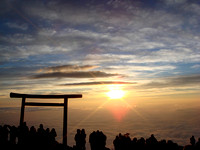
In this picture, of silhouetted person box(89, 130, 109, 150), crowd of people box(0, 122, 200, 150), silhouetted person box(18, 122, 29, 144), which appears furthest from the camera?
silhouetted person box(18, 122, 29, 144)

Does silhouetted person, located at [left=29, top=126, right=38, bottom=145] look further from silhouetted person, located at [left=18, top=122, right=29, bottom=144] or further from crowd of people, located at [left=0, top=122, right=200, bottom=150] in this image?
silhouetted person, located at [left=18, top=122, right=29, bottom=144]

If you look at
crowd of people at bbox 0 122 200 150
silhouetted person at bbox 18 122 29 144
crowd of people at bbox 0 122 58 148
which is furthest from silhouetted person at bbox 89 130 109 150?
silhouetted person at bbox 18 122 29 144

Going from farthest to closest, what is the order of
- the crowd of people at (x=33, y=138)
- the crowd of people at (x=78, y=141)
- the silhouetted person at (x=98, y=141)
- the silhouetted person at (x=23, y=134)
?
the silhouetted person at (x=23, y=134) < the crowd of people at (x=33, y=138) < the silhouetted person at (x=98, y=141) < the crowd of people at (x=78, y=141)

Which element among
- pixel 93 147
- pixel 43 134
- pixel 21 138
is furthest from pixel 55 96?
pixel 93 147

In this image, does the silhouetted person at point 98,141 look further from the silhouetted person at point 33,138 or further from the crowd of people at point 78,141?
the silhouetted person at point 33,138

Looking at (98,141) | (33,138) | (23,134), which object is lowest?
(98,141)

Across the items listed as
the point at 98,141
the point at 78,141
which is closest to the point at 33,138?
the point at 78,141

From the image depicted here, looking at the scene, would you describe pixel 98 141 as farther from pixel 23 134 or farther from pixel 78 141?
pixel 23 134

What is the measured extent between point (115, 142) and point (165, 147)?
2.83 meters

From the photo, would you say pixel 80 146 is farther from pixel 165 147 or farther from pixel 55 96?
pixel 165 147

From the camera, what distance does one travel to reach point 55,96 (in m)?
11.9

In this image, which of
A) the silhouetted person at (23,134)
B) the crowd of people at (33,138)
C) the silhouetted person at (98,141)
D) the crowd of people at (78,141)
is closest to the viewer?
the crowd of people at (78,141)

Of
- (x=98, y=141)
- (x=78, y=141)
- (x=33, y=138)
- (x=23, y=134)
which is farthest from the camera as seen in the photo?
(x=78, y=141)

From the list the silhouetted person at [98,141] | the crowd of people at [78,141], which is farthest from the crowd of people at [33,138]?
the silhouetted person at [98,141]
